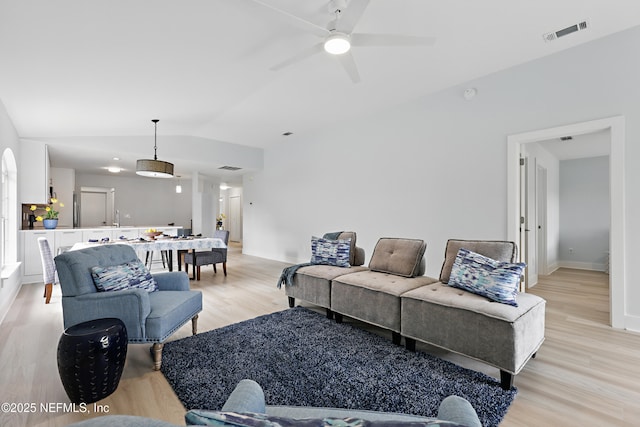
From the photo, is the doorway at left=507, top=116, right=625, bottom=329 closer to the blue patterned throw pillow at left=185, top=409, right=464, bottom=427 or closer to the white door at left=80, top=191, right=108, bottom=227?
the blue patterned throw pillow at left=185, top=409, right=464, bottom=427

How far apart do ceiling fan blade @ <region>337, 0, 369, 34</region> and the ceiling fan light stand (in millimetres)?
45

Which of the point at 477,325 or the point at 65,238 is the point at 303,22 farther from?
the point at 65,238

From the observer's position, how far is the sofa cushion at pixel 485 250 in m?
2.70

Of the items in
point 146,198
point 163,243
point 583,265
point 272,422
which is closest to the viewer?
point 272,422

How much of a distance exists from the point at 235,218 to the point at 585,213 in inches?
433

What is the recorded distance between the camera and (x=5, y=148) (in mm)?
3863

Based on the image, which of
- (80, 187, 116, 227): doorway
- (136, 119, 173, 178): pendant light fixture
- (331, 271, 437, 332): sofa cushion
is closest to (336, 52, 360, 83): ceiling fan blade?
(331, 271, 437, 332): sofa cushion

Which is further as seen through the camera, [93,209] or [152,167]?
[93,209]

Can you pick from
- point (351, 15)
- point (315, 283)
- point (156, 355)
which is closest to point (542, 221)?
point (315, 283)

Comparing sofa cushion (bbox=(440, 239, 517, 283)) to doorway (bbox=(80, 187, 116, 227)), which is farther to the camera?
doorway (bbox=(80, 187, 116, 227))

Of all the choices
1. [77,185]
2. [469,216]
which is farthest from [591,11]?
[77,185]

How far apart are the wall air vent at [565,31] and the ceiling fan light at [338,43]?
2.21m

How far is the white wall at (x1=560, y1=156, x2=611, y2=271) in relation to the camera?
6.21 metres

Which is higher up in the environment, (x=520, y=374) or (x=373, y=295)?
(x=373, y=295)
